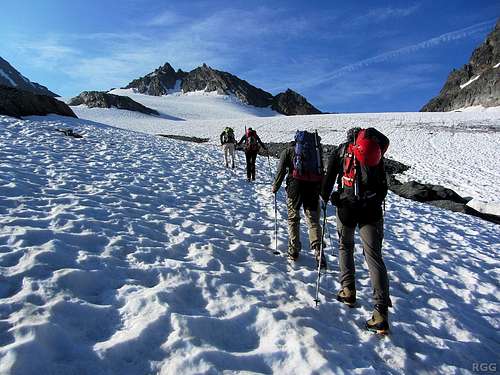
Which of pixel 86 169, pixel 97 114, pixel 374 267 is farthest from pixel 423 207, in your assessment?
pixel 97 114

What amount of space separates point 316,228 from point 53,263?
4122 millimetres

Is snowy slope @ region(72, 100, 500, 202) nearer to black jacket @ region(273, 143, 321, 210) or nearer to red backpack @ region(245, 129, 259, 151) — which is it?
red backpack @ region(245, 129, 259, 151)

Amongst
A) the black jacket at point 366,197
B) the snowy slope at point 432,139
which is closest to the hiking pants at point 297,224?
the black jacket at point 366,197

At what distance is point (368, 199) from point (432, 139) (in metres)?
33.4

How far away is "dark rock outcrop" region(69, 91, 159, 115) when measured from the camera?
244 ft

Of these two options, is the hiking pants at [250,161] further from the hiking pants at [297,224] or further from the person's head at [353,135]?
the person's head at [353,135]

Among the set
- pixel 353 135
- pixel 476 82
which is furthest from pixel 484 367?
pixel 476 82

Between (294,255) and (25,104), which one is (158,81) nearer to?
(25,104)

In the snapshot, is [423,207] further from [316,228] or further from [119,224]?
[119,224]

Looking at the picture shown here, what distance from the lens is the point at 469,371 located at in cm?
409

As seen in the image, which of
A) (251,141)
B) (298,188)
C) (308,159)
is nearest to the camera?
(308,159)

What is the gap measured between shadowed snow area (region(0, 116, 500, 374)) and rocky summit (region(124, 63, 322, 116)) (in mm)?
119377

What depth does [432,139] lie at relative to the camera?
3375 cm

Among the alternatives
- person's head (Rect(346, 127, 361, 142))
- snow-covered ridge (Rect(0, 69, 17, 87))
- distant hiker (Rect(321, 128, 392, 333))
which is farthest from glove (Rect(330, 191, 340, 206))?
snow-covered ridge (Rect(0, 69, 17, 87))
